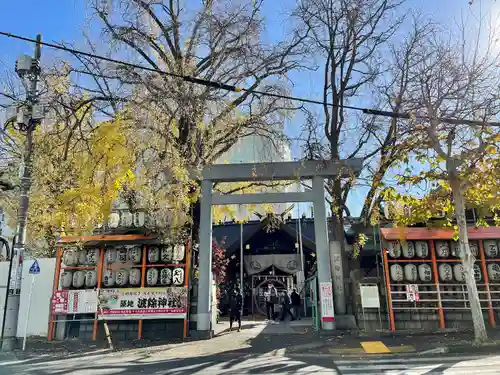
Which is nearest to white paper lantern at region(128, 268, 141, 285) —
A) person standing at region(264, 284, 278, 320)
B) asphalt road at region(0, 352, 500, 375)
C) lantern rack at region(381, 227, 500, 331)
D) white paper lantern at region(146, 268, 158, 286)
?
white paper lantern at region(146, 268, 158, 286)

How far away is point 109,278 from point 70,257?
1.62 m

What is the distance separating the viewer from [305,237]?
25.2 meters

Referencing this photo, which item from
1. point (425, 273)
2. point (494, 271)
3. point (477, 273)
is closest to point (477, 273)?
point (477, 273)

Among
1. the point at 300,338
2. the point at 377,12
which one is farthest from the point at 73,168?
the point at 377,12

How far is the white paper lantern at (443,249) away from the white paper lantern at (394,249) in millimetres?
1313

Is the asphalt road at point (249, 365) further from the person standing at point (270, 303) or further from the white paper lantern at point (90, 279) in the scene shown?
the person standing at point (270, 303)

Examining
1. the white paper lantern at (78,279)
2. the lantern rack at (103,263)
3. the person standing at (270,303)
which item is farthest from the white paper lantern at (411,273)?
the white paper lantern at (78,279)

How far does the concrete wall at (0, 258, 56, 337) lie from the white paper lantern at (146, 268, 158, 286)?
350 centimetres

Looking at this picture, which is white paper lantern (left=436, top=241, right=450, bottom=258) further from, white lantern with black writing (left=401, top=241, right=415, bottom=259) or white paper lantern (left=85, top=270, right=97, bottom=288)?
white paper lantern (left=85, top=270, right=97, bottom=288)

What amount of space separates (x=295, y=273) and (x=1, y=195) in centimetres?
1603

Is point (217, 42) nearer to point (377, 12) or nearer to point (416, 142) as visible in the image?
point (377, 12)

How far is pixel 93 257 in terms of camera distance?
1441 cm

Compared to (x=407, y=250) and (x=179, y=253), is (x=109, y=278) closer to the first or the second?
(x=179, y=253)

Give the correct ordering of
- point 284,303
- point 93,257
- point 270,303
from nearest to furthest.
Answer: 1. point 93,257
2. point 284,303
3. point 270,303
